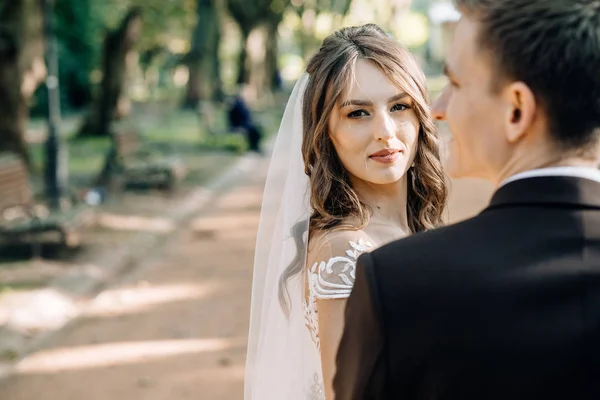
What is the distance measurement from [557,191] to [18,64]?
46.1 feet

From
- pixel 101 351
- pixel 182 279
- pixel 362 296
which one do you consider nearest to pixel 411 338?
pixel 362 296

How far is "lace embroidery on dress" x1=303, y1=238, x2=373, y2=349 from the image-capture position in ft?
6.68

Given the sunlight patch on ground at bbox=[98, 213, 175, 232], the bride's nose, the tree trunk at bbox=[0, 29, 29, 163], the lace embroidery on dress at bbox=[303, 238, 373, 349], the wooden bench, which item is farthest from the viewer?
the tree trunk at bbox=[0, 29, 29, 163]

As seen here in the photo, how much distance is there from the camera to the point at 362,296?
1.21m

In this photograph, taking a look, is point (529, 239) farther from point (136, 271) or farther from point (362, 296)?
point (136, 271)

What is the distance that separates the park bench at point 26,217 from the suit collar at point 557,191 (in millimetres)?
8046

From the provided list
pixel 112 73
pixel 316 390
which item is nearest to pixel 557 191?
pixel 316 390

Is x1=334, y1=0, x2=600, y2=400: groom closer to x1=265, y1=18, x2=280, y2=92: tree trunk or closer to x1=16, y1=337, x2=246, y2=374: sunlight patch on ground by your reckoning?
x1=16, y1=337, x2=246, y2=374: sunlight patch on ground

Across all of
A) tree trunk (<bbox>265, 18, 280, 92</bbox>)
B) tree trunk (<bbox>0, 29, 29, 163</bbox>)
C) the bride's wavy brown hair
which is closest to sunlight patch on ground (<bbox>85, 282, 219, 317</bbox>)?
the bride's wavy brown hair

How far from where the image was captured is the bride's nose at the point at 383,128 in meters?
2.20

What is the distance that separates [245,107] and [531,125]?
19127mm

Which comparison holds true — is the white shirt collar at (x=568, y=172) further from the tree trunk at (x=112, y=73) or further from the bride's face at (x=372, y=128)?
the tree trunk at (x=112, y=73)

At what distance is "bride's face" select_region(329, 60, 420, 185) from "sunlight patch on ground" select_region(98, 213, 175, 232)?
8570 mm

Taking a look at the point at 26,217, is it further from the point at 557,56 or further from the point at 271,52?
the point at 271,52
